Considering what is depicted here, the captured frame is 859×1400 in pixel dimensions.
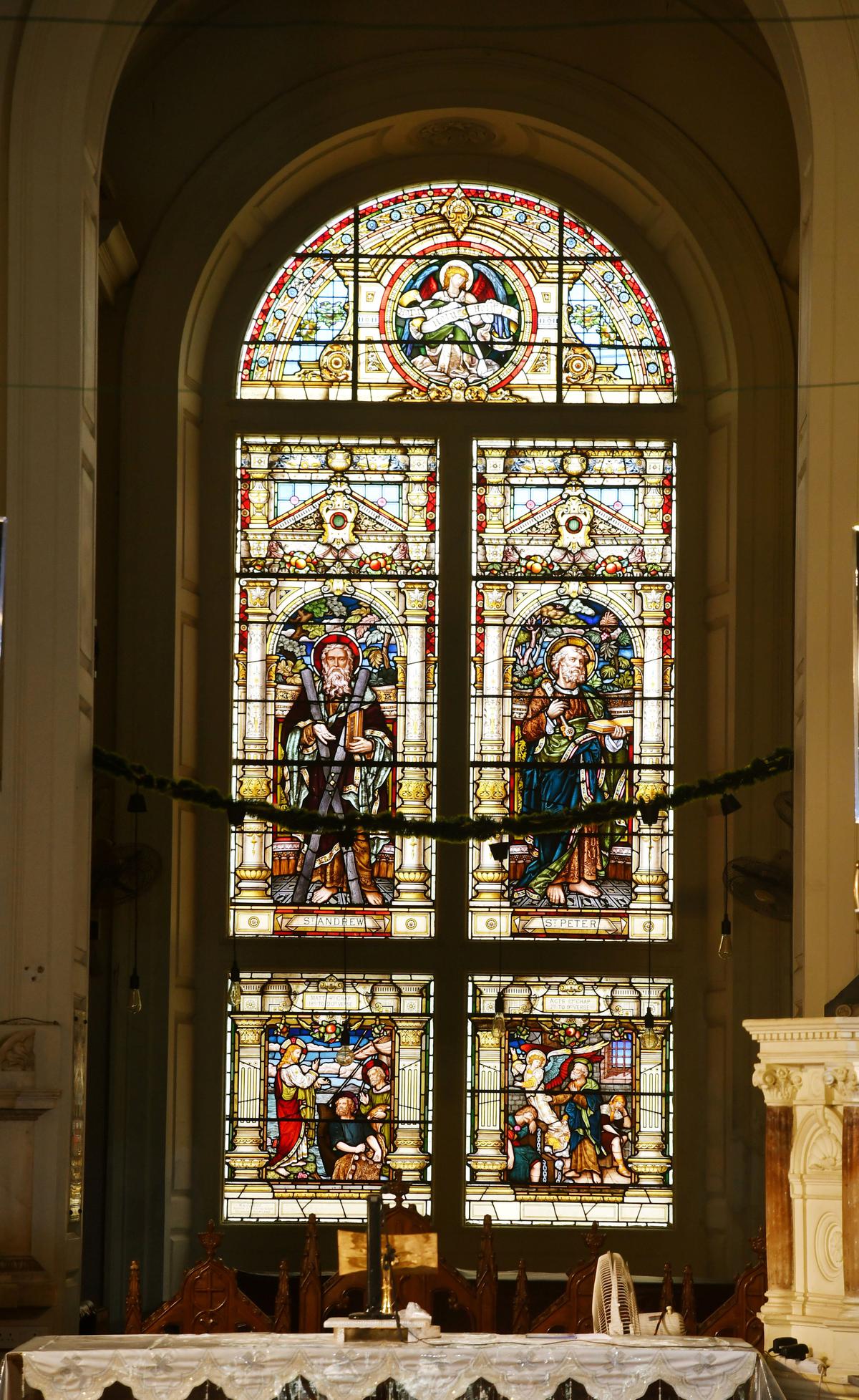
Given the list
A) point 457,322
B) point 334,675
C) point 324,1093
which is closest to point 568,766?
point 334,675

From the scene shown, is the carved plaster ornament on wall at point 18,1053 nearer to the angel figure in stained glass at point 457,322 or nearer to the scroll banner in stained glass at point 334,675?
the scroll banner in stained glass at point 334,675

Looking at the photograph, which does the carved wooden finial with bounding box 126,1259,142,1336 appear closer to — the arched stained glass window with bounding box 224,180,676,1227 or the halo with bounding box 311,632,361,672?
the arched stained glass window with bounding box 224,180,676,1227

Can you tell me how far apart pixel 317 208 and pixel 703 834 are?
17.5 ft

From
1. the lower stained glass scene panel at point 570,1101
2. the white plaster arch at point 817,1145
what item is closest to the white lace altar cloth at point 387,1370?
the white plaster arch at point 817,1145

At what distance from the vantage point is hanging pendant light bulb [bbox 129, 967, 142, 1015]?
12.6 meters

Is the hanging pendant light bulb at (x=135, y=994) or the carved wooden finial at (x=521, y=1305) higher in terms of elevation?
the hanging pendant light bulb at (x=135, y=994)

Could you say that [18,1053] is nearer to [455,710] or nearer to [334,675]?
[334,675]

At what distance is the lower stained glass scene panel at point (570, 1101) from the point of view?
13633 millimetres

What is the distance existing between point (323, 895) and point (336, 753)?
3.28 ft

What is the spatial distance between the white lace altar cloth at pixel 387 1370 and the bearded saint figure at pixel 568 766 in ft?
20.8

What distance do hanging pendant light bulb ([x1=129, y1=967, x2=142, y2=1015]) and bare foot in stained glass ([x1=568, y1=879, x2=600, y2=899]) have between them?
3.09m

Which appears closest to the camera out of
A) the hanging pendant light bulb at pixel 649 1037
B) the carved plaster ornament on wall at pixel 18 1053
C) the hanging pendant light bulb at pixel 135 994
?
the carved plaster ornament on wall at pixel 18 1053

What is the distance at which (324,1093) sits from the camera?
543 inches

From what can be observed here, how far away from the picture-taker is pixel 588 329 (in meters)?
14.9
